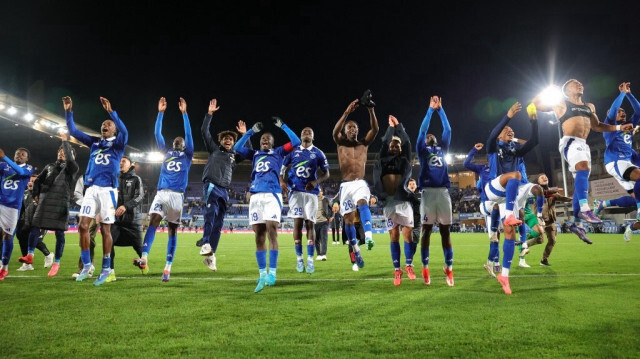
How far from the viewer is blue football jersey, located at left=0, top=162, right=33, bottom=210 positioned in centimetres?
728

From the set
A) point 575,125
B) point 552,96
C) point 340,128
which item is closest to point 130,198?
point 340,128

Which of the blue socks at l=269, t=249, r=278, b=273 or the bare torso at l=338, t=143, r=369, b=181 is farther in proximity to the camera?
the bare torso at l=338, t=143, r=369, b=181

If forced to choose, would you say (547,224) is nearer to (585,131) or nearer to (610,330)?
(585,131)

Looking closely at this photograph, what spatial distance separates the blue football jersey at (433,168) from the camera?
635cm

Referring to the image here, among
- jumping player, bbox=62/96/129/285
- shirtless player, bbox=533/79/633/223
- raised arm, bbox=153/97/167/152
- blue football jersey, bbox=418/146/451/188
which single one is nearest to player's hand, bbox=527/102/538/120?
shirtless player, bbox=533/79/633/223

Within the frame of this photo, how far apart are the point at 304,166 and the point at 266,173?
1.87 m

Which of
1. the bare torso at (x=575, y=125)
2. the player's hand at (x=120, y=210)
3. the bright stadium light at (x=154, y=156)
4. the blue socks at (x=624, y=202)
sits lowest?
the blue socks at (x=624, y=202)

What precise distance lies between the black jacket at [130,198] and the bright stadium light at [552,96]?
7787 millimetres

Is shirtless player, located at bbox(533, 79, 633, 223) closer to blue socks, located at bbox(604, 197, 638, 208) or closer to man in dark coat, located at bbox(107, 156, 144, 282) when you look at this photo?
blue socks, located at bbox(604, 197, 638, 208)

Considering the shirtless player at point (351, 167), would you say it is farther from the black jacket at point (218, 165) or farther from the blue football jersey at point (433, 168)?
the black jacket at point (218, 165)

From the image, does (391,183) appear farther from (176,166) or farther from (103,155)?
(103,155)

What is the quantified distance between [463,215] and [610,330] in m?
51.1

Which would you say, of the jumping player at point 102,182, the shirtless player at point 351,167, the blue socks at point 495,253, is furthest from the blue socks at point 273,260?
the blue socks at point 495,253

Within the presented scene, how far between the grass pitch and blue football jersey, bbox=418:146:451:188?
1.76m
